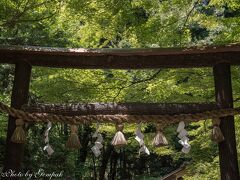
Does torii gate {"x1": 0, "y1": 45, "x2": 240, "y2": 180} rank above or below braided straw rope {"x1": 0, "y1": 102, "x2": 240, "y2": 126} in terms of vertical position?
above

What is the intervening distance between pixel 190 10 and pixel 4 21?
3224mm

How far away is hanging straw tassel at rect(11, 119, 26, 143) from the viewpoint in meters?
3.19

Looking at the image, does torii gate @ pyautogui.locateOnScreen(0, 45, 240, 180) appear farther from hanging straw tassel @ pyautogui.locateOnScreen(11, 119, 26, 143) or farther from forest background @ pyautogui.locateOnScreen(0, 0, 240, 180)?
forest background @ pyautogui.locateOnScreen(0, 0, 240, 180)

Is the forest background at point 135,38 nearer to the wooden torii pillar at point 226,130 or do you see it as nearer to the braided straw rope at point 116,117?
the wooden torii pillar at point 226,130

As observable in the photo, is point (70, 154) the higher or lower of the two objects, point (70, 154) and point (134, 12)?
the lower

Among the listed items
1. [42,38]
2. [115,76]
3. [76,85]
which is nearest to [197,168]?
[115,76]

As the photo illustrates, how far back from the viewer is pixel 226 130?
332 cm

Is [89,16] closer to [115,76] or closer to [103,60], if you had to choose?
[115,76]

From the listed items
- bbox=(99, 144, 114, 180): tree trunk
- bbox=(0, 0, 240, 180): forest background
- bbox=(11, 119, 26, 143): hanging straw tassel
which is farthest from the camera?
bbox=(99, 144, 114, 180): tree trunk

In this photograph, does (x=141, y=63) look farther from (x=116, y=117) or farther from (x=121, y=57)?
(x=116, y=117)

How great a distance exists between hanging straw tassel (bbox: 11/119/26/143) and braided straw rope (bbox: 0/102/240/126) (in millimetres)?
71

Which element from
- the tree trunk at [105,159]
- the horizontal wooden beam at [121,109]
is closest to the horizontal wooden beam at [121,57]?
the horizontal wooden beam at [121,109]

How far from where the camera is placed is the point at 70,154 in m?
10.6

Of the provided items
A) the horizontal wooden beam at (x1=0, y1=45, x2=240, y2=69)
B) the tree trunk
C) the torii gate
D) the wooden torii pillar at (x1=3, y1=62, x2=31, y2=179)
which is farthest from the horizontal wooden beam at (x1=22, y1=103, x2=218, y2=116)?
the tree trunk
